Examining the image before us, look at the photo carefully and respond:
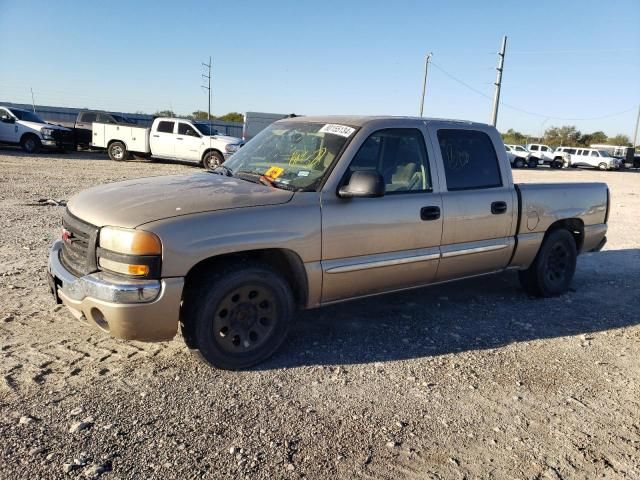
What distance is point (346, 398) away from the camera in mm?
3449

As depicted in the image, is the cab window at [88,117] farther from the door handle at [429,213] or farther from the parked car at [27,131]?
the door handle at [429,213]

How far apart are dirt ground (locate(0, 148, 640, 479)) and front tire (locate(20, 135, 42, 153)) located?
18.7 metres

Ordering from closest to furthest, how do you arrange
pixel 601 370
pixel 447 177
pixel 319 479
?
1. pixel 319 479
2. pixel 601 370
3. pixel 447 177

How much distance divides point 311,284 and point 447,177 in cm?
164

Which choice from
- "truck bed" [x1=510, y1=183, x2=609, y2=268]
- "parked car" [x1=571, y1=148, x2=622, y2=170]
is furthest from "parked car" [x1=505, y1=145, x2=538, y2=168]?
"truck bed" [x1=510, y1=183, x2=609, y2=268]

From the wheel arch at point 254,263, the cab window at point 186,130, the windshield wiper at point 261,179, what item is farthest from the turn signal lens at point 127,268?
the cab window at point 186,130

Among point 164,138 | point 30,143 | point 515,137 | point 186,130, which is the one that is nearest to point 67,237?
point 186,130

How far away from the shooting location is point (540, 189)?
215 inches

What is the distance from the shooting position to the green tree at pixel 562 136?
7912cm

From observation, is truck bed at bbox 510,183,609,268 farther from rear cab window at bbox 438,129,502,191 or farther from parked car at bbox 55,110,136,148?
parked car at bbox 55,110,136,148

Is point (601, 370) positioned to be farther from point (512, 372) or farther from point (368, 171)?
point (368, 171)

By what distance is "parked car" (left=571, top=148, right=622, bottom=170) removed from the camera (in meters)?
42.0

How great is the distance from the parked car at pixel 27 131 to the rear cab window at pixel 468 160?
20962 millimetres

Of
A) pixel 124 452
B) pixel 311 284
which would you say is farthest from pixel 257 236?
pixel 124 452
